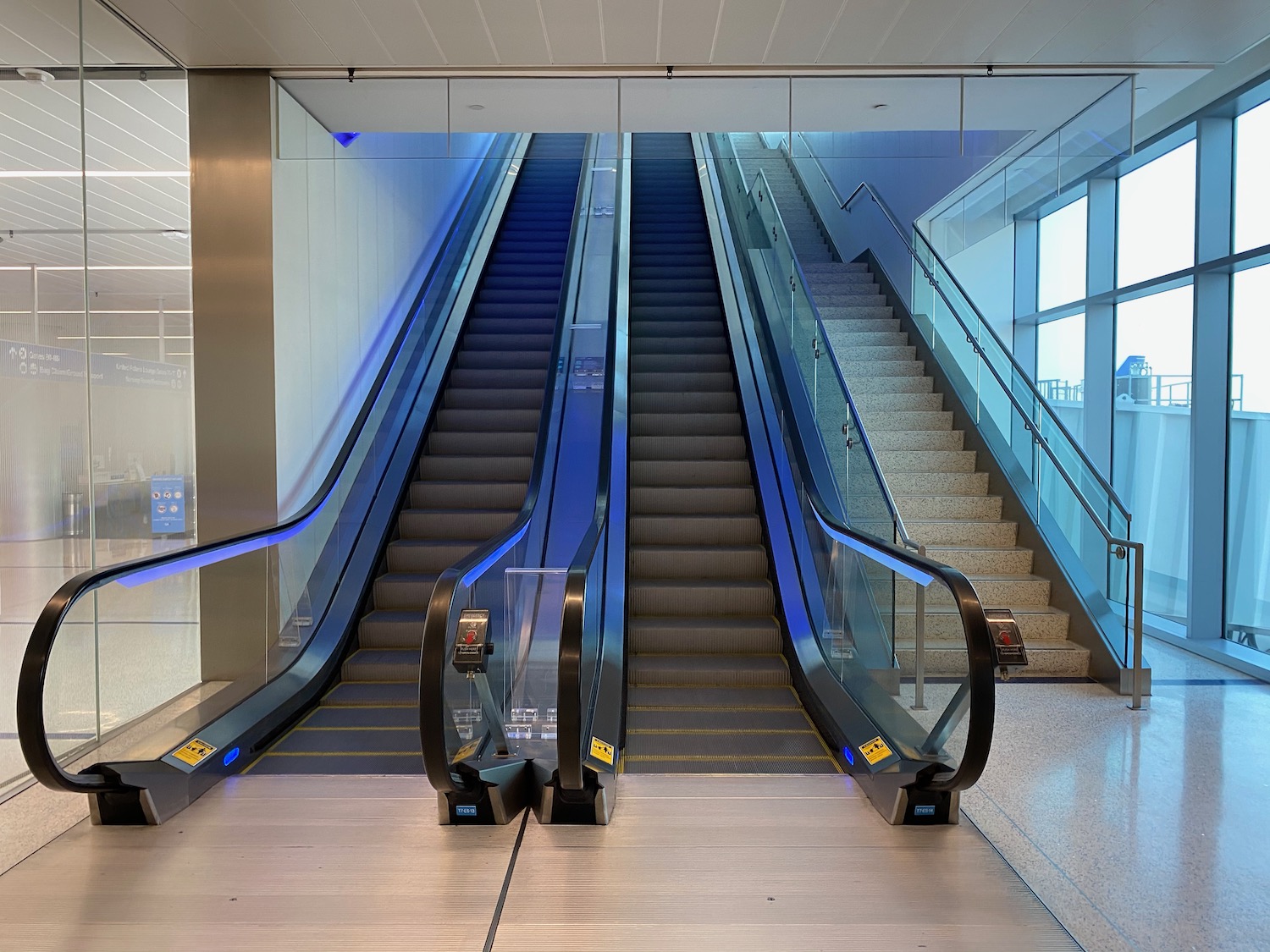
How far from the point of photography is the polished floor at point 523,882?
8.35 feet

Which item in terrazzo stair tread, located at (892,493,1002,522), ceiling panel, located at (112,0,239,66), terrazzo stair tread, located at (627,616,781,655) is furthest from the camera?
terrazzo stair tread, located at (892,493,1002,522)

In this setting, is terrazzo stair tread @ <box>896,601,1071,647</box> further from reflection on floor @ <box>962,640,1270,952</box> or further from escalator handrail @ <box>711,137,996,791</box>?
reflection on floor @ <box>962,640,1270,952</box>

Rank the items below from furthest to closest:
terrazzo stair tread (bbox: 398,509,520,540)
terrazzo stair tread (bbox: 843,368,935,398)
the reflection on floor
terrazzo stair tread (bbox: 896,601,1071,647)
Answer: terrazzo stair tread (bbox: 843,368,935,398)
terrazzo stair tread (bbox: 398,509,520,540)
terrazzo stair tread (bbox: 896,601,1071,647)
the reflection on floor

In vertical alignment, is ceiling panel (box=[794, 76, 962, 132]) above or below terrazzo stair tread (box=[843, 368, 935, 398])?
above

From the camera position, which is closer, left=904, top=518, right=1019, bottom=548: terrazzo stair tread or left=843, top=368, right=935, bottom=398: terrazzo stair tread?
left=904, top=518, right=1019, bottom=548: terrazzo stair tread

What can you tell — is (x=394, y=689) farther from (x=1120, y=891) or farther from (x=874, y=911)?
(x=1120, y=891)

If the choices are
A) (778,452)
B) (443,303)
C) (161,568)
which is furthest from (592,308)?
(161,568)

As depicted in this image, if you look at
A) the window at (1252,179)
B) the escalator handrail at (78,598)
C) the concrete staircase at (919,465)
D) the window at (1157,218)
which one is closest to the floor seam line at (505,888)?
the escalator handrail at (78,598)

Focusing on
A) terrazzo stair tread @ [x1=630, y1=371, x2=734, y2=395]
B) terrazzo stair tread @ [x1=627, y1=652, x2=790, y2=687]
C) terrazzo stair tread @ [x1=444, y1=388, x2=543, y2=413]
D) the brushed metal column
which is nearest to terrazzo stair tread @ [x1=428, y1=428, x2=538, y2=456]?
terrazzo stair tread @ [x1=444, y1=388, x2=543, y2=413]

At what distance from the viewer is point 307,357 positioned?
5848 mm

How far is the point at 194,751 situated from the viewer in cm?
366

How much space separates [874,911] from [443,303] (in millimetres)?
6932

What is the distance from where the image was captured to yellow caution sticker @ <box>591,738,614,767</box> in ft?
11.0

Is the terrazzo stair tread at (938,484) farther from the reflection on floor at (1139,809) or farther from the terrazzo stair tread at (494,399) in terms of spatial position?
the terrazzo stair tread at (494,399)
